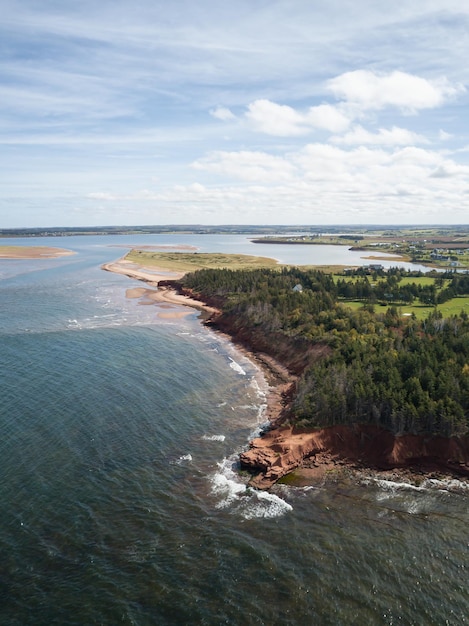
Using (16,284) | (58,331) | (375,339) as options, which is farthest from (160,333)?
(16,284)

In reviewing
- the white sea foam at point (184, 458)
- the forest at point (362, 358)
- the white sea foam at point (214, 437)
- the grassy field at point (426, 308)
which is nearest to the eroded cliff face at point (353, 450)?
the forest at point (362, 358)

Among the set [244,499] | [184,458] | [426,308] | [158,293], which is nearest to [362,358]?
[244,499]

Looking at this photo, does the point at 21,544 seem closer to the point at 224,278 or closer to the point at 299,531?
the point at 299,531

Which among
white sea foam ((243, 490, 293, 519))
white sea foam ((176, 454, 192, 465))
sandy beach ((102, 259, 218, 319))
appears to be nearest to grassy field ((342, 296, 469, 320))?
sandy beach ((102, 259, 218, 319))

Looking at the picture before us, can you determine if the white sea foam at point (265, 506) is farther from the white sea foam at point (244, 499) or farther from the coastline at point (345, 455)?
the coastline at point (345, 455)

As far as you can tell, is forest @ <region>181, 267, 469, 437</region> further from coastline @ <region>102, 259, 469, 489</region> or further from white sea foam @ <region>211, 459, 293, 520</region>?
white sea foam @ <region>211, 459, 293, 520</region>

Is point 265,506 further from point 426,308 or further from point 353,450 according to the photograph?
point 426,308

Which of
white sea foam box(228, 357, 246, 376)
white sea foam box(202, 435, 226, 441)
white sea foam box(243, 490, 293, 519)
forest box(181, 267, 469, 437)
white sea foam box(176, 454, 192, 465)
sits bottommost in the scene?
white sea foam box(243, 490, 293, 519)
